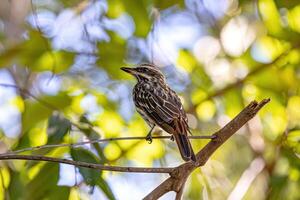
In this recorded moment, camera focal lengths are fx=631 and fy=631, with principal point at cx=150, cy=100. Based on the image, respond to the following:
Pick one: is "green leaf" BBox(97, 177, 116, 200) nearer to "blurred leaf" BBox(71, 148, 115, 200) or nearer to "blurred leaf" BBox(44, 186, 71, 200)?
"blurred leaf" BBox(71, 148, 115, 200)

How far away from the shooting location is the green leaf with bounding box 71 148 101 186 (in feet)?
11.1

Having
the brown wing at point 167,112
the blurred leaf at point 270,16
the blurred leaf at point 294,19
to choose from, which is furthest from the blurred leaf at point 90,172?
the blurred leaf at point 294,19

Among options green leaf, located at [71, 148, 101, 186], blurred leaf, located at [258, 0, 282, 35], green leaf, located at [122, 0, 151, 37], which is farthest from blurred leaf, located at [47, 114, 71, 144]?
blurred leaf, located at [258, 0, 282, 35]

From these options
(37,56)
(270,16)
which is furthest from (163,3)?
(37,56)

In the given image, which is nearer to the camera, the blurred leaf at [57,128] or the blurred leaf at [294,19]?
the blurred leaf at [57,128]

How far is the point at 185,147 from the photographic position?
11.9 ft

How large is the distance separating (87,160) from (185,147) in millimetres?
568

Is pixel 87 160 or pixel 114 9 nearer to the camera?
pixel 87 160

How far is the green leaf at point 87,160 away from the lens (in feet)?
11.1

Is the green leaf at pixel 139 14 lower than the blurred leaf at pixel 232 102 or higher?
higher

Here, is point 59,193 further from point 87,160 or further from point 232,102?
point 232,102

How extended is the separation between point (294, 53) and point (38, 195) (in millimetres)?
2317

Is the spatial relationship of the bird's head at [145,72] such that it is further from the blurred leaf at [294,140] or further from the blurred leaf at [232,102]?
the blurred leaf at [294,140]

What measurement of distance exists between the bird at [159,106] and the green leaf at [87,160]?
1.34ft
